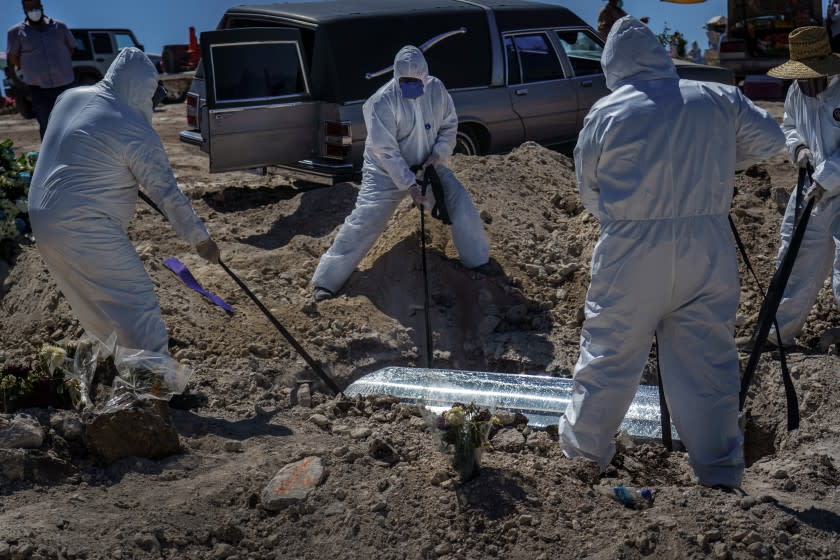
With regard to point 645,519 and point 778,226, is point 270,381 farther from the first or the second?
point 778,226

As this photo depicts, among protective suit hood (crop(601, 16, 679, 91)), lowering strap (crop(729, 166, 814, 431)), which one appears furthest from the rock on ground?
lowering strap (crop(729, 166, 814, 431))

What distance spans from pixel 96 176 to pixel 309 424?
1.85 m

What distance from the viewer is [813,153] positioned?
6492mm

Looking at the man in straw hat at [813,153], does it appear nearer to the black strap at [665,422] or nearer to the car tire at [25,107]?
the black strap at [665,422]

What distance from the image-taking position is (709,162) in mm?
4730

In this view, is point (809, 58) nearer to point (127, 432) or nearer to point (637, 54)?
point (637, 54)

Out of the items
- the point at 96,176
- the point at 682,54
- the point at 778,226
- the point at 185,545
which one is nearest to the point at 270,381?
the point at 96,176

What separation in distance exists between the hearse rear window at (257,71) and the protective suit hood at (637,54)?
5.38 meters

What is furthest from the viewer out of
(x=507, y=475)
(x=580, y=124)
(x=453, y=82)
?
(x=580, y=124)

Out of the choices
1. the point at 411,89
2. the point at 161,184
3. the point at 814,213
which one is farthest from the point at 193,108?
the point at 814,213

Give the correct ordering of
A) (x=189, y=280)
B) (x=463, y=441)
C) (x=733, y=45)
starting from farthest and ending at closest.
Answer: (x=733, y=45) < (x=189, y=280) < (x=463, y=441)

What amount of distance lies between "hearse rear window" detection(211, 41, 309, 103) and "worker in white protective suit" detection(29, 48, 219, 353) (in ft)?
11.0

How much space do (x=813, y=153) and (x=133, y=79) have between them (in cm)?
400

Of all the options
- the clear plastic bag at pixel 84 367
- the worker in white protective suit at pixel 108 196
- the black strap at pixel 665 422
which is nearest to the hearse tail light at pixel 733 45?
the black strap at pixel 665 422
